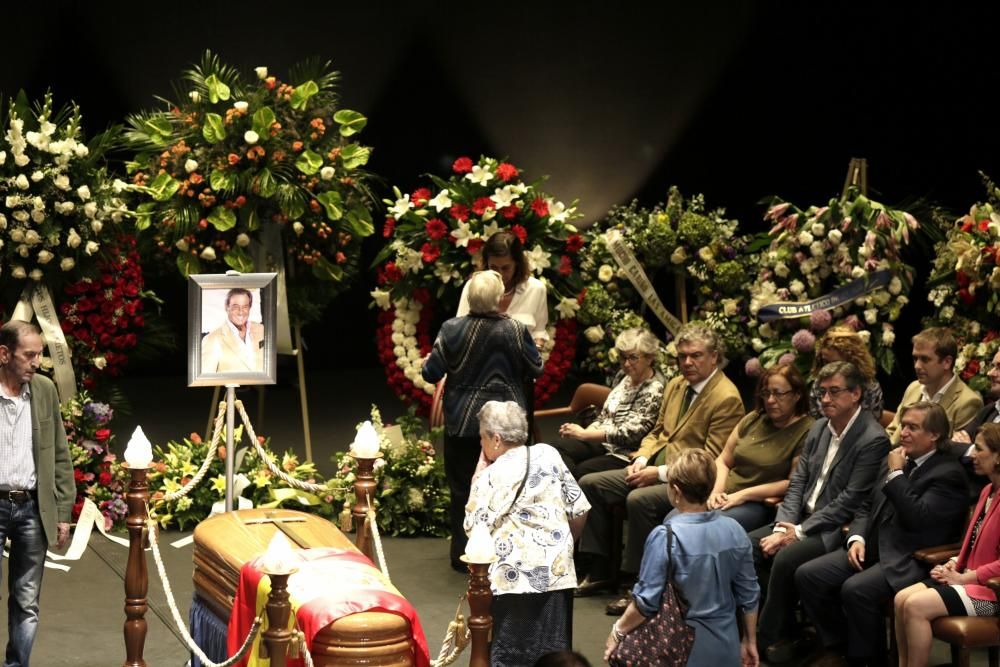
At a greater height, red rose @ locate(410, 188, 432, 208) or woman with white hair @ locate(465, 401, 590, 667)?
red rose @ locate(410, 188, 432, 208)

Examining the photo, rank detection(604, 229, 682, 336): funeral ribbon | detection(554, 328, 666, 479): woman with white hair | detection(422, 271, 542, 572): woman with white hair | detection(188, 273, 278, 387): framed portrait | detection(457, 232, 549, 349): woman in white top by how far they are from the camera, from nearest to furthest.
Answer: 1. detection(188, 273, 278, 387): framed portrait
2. detection(422, 271, 542, 572): woman with white hair
3. detection(554, 328, 666, 479): woman with white hair
4. detection(457, 232, 549, 349): woman in white top
5. detection(604, 229, 682, 336): funeral ribbon

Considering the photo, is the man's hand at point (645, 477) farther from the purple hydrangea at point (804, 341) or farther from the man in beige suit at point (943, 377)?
the purple hydrangea at point (804, 341)

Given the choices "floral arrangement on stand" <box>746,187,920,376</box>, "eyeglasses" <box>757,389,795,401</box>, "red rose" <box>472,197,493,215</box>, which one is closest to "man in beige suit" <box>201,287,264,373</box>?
"eyeglasses" <box>757,389,795,401</box>

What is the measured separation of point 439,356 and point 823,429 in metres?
1.74

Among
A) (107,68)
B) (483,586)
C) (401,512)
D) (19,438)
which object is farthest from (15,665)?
(107,68)

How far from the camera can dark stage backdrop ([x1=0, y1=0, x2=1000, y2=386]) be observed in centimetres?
1030

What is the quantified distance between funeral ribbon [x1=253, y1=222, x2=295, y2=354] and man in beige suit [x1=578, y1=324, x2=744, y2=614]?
2126 millimetres

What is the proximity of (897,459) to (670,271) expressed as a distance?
343 cm

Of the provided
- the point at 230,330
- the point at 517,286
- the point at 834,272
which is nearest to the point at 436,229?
the point at 517,286

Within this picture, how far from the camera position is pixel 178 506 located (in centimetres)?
766

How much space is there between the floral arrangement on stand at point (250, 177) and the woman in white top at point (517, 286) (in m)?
0.89

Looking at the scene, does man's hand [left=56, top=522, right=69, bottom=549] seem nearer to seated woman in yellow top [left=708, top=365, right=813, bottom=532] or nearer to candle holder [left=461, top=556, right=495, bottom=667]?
candle holder [left=461, top=556, right=495, bottom=667]

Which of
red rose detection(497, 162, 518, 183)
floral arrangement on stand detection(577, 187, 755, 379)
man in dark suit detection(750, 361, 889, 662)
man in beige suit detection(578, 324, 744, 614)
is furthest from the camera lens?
floral arrangement on stand detection(577, 187, 755, 379)

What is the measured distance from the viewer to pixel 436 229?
8.13 meters
